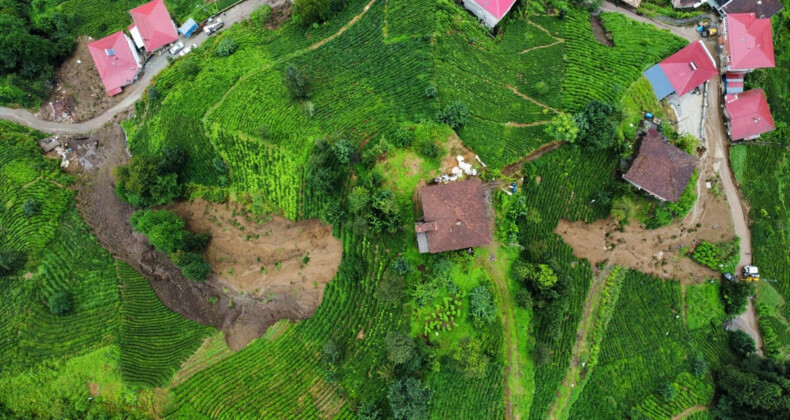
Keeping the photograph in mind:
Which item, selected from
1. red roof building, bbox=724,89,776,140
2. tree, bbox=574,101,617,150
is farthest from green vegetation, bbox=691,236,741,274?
tree, bbox=574,101,617,150

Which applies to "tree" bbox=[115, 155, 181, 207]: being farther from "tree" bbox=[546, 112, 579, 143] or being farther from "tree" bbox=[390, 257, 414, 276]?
"tree" bbox=[546, 112, 579, 143]

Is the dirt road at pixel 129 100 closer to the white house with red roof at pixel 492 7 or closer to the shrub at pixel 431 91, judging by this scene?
the white house with red roof at pixel 492 7

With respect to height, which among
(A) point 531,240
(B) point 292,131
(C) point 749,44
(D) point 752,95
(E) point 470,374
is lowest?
(E) point 470,374

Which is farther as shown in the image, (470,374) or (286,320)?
(286,320)

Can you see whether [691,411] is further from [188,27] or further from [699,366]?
[188,27]

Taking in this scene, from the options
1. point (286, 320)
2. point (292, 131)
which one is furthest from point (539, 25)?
point (286, 320)

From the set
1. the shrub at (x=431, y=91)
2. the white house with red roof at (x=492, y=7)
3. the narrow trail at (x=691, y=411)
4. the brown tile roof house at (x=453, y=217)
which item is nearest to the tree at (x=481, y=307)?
the brown tile roof house at (x=453, y=217)

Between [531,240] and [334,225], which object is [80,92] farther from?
[531,240]
